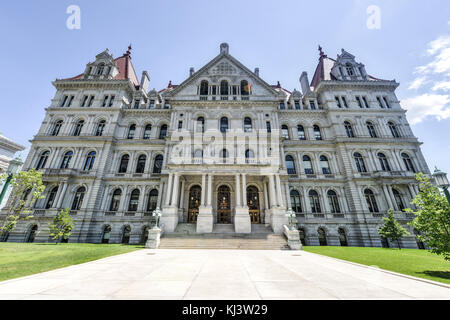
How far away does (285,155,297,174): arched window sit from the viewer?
81.7ft

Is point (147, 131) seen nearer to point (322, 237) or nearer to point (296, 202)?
point (296, 202)

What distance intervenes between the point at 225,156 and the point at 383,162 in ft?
69.9

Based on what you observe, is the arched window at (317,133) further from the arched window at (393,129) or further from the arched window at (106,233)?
the arched window at (106,233)

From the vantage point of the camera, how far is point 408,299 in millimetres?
3908

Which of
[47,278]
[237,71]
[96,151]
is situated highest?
[237,71]

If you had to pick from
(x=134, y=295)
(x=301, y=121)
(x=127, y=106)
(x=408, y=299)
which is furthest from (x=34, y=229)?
(x=301, y=121)

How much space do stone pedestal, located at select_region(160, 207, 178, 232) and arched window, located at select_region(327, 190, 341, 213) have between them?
19158 millimetres

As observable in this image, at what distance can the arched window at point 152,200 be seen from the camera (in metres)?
23.4

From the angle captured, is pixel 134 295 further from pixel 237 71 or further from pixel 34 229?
pixel 237 71

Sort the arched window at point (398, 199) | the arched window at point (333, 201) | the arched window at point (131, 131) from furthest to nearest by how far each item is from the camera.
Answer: the arched window at point (131, 131), the arched window at point (333, 201), the arched window at point (398, 199)

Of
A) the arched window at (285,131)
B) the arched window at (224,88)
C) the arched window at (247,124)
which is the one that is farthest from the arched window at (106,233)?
the arched window at (285,131)

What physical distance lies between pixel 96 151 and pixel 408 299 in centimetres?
3026

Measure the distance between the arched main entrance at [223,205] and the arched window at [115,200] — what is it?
1308 centimetres
